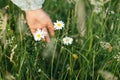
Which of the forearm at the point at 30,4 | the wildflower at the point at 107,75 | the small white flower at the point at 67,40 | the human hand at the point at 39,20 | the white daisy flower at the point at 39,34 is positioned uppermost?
the forearm at the point at 30,4

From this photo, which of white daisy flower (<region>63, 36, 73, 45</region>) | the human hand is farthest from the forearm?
white daisy flower (<region>63, 36, 73, 45</region>)

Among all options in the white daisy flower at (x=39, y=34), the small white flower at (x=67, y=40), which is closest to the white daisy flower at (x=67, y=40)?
the small white flower at (x=67, y=40)

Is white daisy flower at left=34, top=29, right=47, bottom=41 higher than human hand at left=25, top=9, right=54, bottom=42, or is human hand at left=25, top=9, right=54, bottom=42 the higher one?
human hand at left=25, top=9, right=54, bottom=42

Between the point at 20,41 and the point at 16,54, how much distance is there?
0.21ft

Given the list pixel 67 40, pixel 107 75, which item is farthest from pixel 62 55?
pixel 107 75

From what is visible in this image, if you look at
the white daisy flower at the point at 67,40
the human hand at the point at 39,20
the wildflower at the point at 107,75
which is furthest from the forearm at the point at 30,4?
the wildflower at the point at 107,75

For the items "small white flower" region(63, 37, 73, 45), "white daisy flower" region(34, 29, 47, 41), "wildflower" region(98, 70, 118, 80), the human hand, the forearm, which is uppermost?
the forearm

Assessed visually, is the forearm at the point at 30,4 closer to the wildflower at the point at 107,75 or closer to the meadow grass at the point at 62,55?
the meadow grass at the point at 62,55

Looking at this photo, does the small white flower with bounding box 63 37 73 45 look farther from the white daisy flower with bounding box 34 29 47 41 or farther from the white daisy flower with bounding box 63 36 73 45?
the white daisy flower with bounding box 34 29 47 41

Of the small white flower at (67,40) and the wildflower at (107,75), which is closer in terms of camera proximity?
the wildflower at (107,75)

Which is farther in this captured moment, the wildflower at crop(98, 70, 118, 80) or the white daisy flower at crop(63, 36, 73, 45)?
the white daisy flower at crop(63, 36, 73, 45)

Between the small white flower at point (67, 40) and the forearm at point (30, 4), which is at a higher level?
the forearm at point (30, 4)

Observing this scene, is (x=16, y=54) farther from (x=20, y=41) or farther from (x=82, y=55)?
(x=82, y=55)

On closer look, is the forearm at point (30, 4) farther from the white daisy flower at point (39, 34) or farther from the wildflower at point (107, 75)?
the wildflower at point (107, 75)
